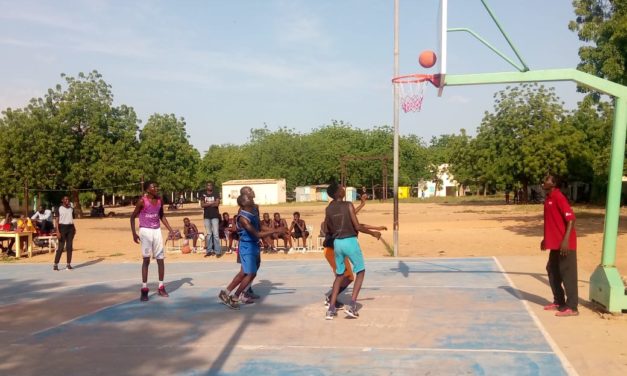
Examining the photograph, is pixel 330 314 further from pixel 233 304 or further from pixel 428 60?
pixel 428 60

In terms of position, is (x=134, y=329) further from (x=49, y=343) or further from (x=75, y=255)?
(x=75, y=255)

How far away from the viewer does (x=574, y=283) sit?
768 centimetres

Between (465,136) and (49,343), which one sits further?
(465,136)

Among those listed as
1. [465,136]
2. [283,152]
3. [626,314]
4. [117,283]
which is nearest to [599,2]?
[626,314]

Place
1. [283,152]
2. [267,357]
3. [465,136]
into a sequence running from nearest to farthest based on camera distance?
[267,357] → [465,136] → [283,152]

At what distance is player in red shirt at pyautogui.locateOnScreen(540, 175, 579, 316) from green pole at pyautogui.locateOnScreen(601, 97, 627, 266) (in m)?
0.70

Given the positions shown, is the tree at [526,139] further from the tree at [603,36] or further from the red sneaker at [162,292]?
the red sneaker at [162,292]

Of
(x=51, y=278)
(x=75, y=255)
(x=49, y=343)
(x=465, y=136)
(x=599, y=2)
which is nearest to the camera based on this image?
(x=49, y=343)

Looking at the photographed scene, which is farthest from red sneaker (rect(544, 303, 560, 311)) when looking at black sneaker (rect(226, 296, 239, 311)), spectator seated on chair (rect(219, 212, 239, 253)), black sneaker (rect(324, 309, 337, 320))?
spectator seated on chair (rect(219, 212, 239, 253))

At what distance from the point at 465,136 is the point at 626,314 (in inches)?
2185

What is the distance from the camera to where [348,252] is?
309 inches

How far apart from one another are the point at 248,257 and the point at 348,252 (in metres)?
1.70

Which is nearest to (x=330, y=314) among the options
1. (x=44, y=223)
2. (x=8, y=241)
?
(x=8, y=241)

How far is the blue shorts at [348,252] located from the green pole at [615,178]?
350 cm
